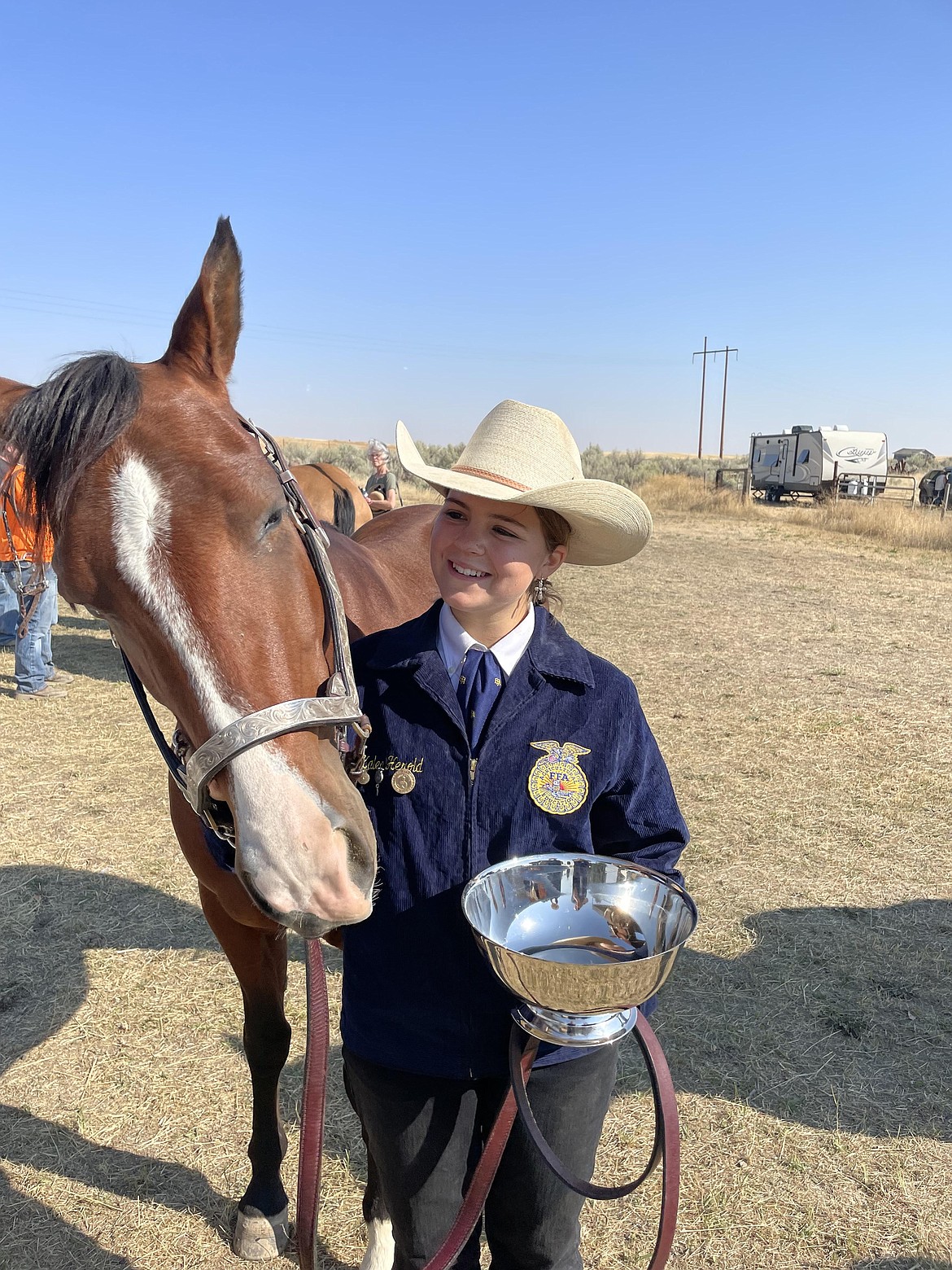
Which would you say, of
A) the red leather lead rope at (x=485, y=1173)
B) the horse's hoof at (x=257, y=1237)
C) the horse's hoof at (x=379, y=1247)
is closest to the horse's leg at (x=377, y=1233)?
the horse's hoof at (x=379, y=1247)

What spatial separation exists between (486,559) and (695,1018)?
248 cm

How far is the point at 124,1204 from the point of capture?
2332 millimetres

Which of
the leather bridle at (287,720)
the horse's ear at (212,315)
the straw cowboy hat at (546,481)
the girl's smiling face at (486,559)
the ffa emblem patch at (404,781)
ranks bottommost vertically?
the ffa emblem patch at (404,781)

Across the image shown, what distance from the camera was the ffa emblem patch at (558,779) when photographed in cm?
138

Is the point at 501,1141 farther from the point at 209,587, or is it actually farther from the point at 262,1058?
the point at 262,1058

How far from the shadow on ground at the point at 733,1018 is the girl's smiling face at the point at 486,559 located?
1961 millimetres

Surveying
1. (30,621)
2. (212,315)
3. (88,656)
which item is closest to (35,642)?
(30,621)

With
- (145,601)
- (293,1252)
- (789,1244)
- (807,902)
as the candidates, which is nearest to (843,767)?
(807,902)

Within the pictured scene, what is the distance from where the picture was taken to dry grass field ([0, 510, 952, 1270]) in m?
2.28

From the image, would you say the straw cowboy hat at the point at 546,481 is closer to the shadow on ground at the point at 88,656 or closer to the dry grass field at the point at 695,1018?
the dry grass field at the point at 695,1018

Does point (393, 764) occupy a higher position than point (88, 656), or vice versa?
point (393, 764)

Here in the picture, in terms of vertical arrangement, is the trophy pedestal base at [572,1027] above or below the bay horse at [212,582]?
below

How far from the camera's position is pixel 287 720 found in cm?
124

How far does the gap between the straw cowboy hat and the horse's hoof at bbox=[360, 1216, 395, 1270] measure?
1.83m
